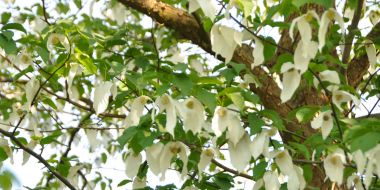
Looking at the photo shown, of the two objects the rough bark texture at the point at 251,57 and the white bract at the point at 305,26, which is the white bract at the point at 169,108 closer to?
the white bract at the point at 305,26

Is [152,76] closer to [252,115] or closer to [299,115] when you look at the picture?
[252,115]

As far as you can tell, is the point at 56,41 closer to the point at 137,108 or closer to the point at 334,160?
the point at 137,108

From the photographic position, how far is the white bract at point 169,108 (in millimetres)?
1562

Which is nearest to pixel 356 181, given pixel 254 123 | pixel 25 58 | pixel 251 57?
pixel 254 123

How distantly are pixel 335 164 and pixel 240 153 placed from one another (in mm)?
247

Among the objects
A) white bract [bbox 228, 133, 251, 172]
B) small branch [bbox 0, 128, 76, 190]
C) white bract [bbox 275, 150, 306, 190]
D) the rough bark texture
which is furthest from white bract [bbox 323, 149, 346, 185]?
small branch [bbox 0, 128, 76, 190]

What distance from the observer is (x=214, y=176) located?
2023 mm

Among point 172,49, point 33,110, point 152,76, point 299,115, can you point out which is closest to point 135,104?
point 152,76

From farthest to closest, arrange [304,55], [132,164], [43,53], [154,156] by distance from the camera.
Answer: [43,53] → [132,164] → [154,156] → [304,55]

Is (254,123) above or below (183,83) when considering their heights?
below

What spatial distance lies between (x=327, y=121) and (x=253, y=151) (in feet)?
0.69

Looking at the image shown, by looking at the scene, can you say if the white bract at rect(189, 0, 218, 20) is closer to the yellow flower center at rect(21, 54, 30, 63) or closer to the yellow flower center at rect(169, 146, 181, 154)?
the yellow flower center at rect(169, 146, 181, 154)

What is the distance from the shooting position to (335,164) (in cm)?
161

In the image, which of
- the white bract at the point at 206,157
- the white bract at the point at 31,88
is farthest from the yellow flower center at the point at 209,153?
the white bract at the point at 31,88
